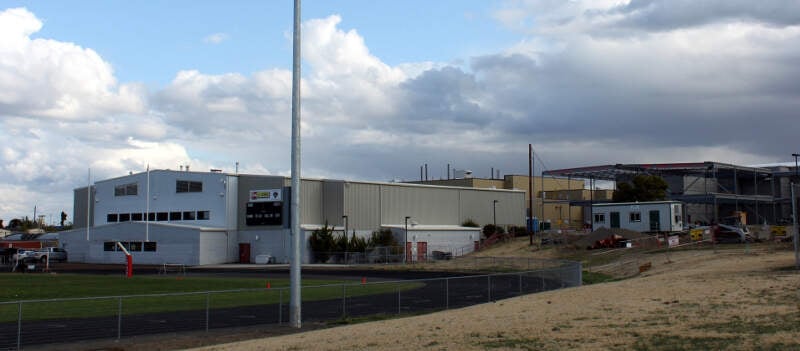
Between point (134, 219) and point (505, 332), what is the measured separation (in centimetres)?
7924

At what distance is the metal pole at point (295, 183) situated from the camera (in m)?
22.4

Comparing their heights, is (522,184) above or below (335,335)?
above

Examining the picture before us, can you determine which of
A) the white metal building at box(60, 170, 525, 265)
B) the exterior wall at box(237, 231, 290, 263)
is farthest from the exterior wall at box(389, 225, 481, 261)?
the exterior wall at box(237, 231, 290, 263)

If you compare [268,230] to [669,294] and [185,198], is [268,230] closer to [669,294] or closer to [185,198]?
[185,198]

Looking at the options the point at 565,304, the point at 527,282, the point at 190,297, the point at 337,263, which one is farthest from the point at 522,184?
the point at 565,304

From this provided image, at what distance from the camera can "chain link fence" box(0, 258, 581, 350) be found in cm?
2241

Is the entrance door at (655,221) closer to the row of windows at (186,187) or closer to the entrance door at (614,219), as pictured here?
the entrance door at (614,219)

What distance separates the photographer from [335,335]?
1961cm

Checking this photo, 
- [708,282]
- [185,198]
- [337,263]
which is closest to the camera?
[708,282]

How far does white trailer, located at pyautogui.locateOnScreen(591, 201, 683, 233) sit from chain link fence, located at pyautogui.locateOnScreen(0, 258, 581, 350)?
36551 millimetres

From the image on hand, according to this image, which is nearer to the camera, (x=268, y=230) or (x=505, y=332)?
(x=505, y=332)

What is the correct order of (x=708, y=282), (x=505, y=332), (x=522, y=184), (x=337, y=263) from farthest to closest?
1. (x=522, y=184)
2. (x=337, y=263)
3. (x=708, y=282)
4. (x=505, y=332)

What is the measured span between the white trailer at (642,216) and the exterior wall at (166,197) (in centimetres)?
3848

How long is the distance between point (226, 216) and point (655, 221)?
42546 mm
